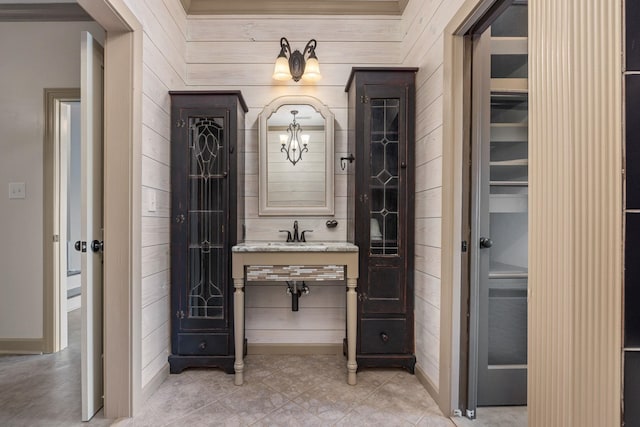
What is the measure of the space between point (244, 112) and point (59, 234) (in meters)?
1.67

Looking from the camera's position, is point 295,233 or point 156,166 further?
point 295,233

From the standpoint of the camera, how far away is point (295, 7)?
2.62 meters

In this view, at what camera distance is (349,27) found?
2652mm

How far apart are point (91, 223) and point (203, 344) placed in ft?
3.40

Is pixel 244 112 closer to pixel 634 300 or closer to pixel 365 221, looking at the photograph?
pixel 365 221

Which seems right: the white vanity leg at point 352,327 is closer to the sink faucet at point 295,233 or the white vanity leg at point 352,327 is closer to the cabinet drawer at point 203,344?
the sink faucet at point 295,233

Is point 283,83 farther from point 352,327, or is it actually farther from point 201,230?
point 352,327

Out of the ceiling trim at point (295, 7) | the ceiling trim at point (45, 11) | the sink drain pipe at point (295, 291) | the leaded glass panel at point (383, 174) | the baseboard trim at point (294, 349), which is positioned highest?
the ceiling trim at point (295, 7)

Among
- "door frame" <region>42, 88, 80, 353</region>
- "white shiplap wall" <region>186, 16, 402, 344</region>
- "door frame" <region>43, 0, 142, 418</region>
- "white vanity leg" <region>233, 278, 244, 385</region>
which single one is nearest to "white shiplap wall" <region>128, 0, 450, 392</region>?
"white shiplap wall" <region>186, 16, 402, 344</region>

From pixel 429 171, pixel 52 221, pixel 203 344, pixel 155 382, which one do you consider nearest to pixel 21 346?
pixel 52 221

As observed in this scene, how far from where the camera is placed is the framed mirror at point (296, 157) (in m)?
2.61

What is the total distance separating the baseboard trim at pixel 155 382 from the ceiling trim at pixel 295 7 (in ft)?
8.34

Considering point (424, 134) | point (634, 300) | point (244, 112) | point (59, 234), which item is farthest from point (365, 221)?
point (59, 234)

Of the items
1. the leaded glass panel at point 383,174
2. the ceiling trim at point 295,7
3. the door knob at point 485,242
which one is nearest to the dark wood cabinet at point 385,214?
the leaded glass panel at point 383,174
